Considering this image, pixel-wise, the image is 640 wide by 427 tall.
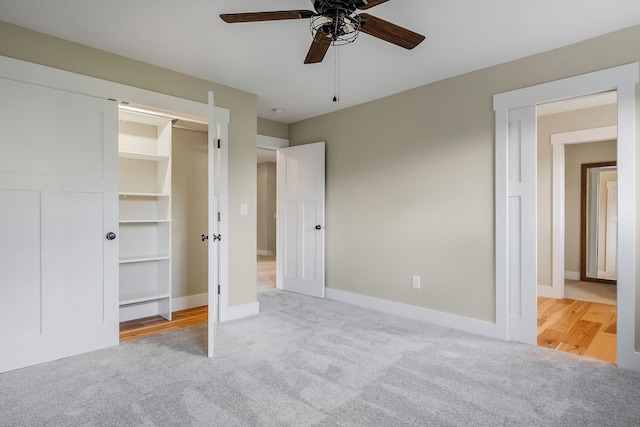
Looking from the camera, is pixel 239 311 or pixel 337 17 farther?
pixel 239 311

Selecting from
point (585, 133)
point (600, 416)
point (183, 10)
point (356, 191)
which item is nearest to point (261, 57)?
point (183, 10)

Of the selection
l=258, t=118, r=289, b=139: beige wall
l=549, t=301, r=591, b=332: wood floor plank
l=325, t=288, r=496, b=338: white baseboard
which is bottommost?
l=549, t=301, r=591, b=332: wood floor plank

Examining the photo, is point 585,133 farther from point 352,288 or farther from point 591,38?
point 352,288

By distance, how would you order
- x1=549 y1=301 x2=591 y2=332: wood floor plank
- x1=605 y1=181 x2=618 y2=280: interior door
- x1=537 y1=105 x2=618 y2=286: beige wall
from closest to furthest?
x1=549 y1=301 x2=591 y2=332: wood floor plank → x1=537 y1=105 x2=618 y2=286: beige wall → x1=605 y1=181 x2=618 y2=280: interior door

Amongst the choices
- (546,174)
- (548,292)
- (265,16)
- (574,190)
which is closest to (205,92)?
(265,16)

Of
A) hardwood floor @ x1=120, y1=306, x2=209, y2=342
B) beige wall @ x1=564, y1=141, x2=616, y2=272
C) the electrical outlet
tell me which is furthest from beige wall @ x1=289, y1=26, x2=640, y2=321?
beige wall @ x1=564, y1=141, x2=616, y2=272

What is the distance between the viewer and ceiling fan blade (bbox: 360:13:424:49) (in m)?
1.87

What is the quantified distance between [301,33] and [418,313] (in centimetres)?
291

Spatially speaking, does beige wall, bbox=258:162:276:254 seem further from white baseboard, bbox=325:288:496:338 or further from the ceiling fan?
the ceiling fan

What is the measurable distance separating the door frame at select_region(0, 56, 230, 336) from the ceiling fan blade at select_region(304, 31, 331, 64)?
59.3 inches

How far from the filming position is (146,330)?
129 inches

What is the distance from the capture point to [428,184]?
3543 millimetres

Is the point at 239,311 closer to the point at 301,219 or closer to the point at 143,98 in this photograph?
the point at 301,219

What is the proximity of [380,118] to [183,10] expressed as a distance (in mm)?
2395
